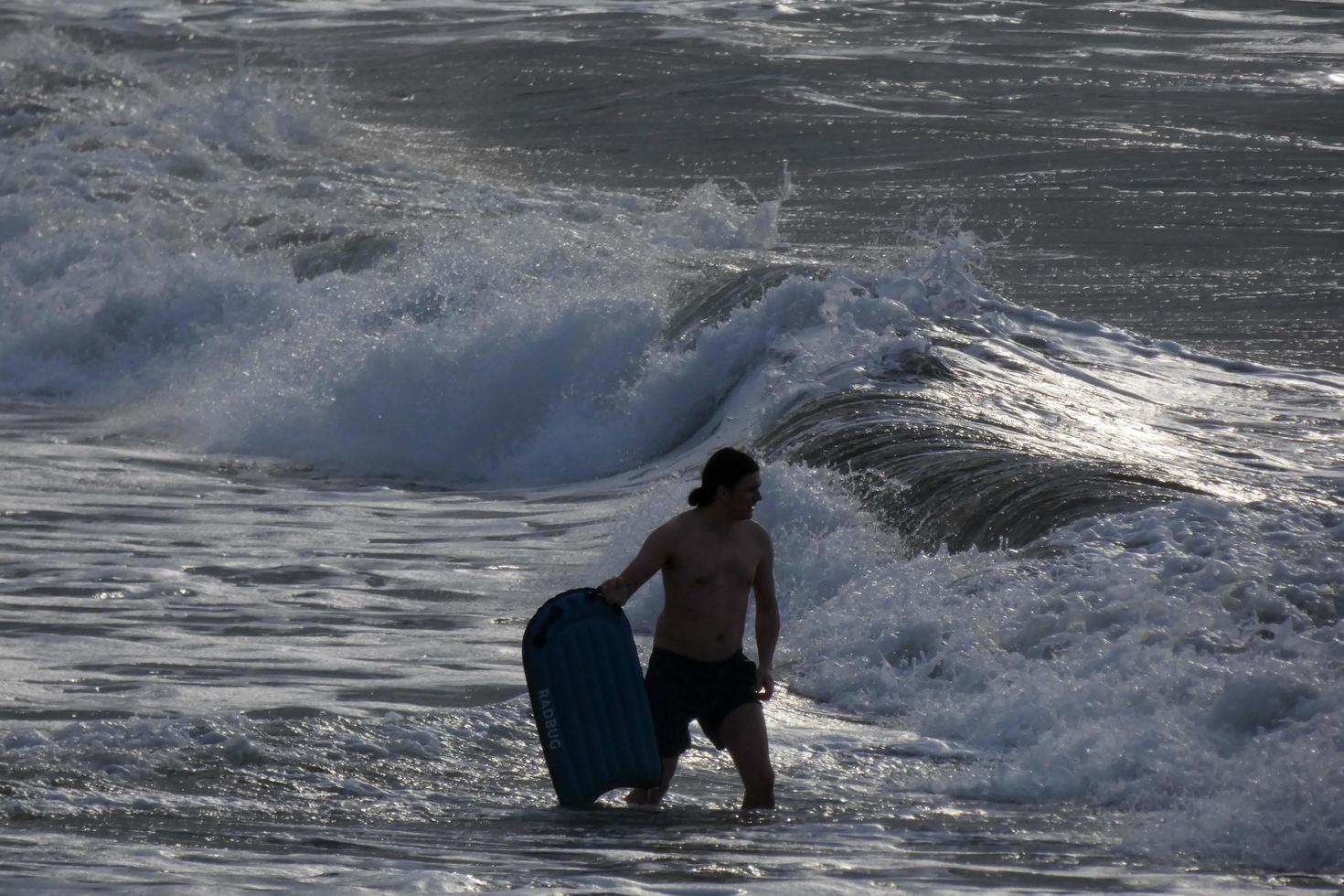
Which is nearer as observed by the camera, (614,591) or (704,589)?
(614,591)

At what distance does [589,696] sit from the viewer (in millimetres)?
5516

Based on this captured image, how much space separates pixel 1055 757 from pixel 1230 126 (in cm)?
1897

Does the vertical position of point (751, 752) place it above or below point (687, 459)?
above

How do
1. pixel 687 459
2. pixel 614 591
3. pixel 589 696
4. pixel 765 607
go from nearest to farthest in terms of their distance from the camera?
1. pixel 614 591
2. pixel 589 696
3. pixel 765 607
4. pixel 687 459

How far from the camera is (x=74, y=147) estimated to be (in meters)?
23.6

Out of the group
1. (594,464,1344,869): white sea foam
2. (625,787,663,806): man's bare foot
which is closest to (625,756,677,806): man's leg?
(625,787,663,806): man's bare foot

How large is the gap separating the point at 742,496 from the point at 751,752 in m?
0.79

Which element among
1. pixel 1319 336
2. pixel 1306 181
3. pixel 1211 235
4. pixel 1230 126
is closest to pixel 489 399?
pixel 1319 336

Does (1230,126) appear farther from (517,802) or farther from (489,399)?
(517,802)

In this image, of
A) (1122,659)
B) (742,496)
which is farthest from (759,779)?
(1122,659)

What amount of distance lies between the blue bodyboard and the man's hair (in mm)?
470

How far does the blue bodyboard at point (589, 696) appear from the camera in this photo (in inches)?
215

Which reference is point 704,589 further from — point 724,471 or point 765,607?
point 724,471

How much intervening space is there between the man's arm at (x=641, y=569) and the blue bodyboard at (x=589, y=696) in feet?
0.20
